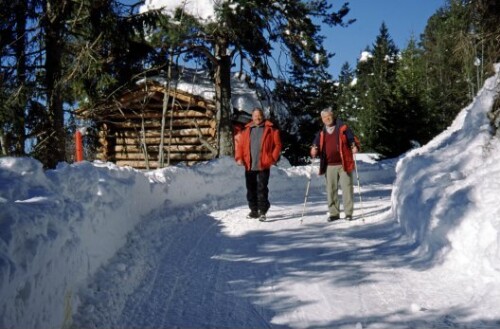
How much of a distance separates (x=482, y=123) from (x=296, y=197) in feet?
16.5

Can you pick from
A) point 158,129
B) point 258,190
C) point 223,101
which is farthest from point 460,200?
point 158,129

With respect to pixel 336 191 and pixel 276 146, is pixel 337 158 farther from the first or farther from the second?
pixel 276 146

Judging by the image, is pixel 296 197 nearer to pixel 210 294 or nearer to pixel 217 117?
pixel 217 117

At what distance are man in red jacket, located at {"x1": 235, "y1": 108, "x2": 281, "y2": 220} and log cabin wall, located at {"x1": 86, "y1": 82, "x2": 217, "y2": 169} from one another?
836 centimetres

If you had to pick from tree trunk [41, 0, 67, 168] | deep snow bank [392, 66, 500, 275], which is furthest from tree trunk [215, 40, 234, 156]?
deep snow bank [392, 66, 500, 275]

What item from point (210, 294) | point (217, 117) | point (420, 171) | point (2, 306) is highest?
point (217, 117)

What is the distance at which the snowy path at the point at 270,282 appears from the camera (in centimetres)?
361

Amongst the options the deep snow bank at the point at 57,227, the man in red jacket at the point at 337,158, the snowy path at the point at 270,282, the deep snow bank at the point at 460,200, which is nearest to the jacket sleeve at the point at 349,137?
the man in red jacket at the point at 337,158

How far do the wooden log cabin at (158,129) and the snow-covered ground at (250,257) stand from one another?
961 cm

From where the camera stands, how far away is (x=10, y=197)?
3447 millimetres

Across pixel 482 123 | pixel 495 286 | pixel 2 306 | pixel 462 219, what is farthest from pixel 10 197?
pixel 482 123

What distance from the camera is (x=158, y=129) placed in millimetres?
18547

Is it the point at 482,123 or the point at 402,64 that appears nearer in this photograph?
the point at 482,123

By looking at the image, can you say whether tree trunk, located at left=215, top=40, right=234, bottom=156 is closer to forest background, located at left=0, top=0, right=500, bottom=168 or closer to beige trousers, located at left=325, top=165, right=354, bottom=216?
forest background, located at left=0, top=0, right=500, bottom=168
